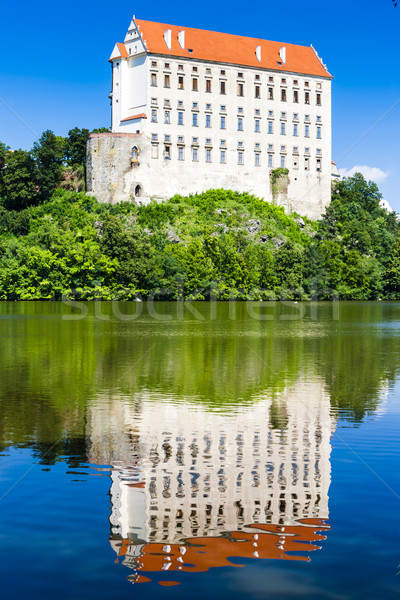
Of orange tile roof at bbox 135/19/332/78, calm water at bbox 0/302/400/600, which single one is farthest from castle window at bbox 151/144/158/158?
calm water at bbox 0/302/400/600

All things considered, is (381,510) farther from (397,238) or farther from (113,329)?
(397,238)

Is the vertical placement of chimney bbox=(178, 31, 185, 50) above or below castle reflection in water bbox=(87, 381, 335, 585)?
above

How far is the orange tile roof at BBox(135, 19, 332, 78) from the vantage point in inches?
3688

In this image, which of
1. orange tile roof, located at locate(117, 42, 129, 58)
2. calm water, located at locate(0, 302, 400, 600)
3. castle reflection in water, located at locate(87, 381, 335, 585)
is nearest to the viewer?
calm water, located at locate(0, 302, 400, 600)

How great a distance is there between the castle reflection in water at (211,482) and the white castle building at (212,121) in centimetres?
7825

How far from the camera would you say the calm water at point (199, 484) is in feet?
21.4

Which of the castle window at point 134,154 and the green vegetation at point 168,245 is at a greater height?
the castle window at point 134,154

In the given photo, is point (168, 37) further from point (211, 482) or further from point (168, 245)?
point (211, 482)

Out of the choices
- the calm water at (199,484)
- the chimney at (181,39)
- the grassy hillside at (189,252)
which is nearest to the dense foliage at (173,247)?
the grassy hillside at (189,252)

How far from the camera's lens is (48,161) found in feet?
308

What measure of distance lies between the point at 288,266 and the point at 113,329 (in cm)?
4859

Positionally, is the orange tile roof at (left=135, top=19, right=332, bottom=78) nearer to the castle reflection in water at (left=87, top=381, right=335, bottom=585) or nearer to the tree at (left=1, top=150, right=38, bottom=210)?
the tree at (left=1, top=150, right=38, bottom=210)

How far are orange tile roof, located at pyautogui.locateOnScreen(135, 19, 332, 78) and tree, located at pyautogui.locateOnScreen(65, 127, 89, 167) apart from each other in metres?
14.6

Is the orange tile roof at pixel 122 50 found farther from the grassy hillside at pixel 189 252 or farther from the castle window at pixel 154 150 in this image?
the grassy hillside at pixel 189 252
